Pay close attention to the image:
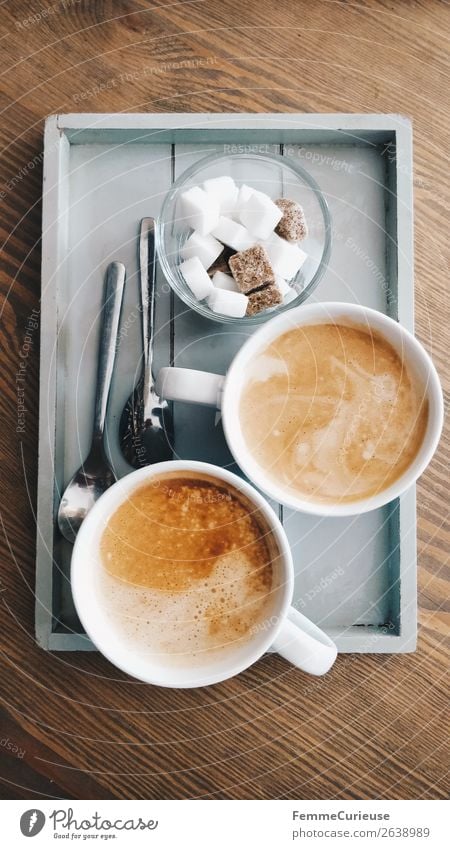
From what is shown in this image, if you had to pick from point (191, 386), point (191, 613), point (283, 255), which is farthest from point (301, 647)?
point (283, 255)

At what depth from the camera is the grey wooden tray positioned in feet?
2.17

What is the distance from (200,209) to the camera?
62cm

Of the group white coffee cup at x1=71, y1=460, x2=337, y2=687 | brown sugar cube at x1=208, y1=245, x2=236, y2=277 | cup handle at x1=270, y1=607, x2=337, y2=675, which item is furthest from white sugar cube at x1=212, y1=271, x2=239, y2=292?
cup handle at x1=270, y1=607, x2=337, y2=675

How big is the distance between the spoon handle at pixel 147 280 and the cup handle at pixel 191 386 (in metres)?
0.09

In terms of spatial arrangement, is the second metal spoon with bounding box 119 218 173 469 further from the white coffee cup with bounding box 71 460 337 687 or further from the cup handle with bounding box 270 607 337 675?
the cup handle with bounding box 270 607 337 675

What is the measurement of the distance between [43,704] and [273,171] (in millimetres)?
554

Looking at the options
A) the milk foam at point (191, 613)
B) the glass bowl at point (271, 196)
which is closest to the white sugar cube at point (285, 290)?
the glass bowl at point (271, 196)

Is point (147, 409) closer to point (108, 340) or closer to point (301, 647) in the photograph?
point (108, 340)

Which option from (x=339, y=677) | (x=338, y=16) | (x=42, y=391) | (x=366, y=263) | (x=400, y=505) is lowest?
(x=339, y=677)

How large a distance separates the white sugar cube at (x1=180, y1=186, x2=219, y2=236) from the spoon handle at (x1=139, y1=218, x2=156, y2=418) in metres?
0.05

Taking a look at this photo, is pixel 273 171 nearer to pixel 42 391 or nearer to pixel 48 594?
pixel 42 391

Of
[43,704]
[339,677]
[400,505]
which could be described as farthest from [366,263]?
[43,704]

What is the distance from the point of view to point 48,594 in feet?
2.14
